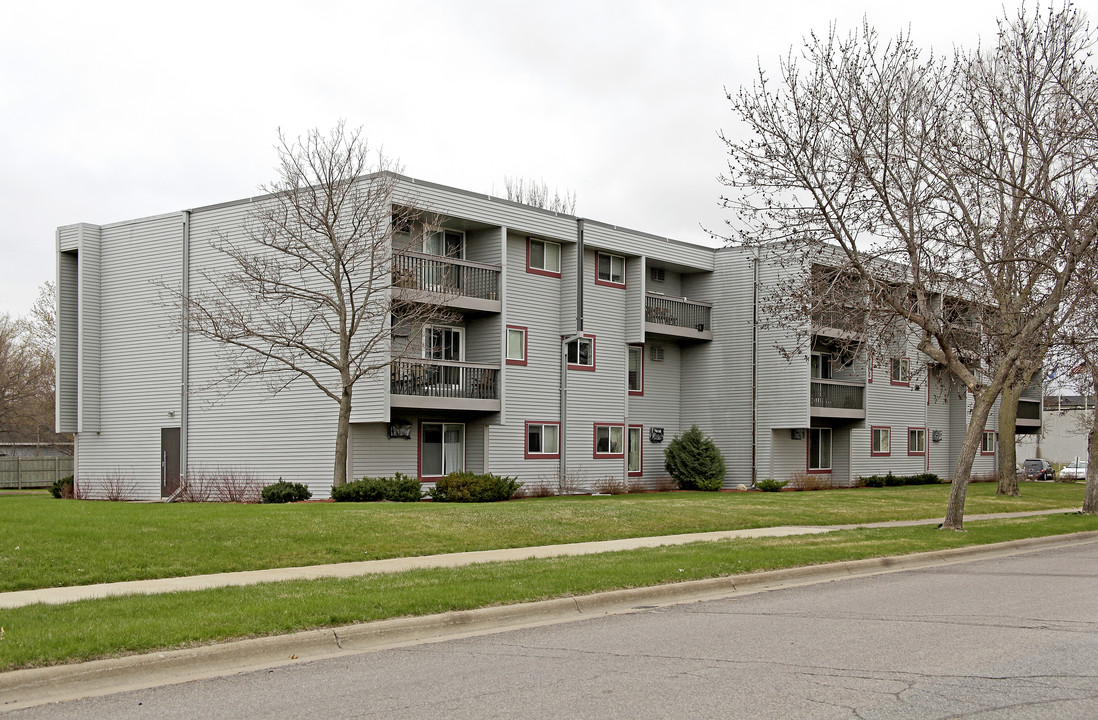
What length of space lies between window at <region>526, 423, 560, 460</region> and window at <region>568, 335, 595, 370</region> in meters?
2.21

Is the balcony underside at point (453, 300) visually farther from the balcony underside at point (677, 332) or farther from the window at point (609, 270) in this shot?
the balcony underside at point (677, 332)

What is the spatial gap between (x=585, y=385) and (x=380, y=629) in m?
26.0

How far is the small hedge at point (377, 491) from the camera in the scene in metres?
26.8

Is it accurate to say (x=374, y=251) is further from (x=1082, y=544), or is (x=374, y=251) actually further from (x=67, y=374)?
(x=1082, y=544)


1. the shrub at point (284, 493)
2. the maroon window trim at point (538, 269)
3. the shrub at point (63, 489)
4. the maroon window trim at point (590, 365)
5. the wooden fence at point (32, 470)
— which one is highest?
the maroon window trim at point (538, 269)

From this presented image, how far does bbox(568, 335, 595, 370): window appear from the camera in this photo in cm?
3522

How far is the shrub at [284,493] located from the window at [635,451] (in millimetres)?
13524

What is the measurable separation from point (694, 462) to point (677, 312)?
18.4 ft

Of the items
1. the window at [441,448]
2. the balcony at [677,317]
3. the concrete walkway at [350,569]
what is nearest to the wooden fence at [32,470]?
the window at [441,448]

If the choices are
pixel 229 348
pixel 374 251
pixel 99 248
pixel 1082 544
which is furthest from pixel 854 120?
pixel 99 248

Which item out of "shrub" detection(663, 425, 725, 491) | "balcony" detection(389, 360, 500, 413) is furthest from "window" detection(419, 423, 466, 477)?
"shrub" detection(663, 425, 725, 491)

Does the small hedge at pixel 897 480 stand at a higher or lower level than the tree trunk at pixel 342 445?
lower

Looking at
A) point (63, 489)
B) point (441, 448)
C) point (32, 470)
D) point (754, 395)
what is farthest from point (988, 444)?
point (32, 470)

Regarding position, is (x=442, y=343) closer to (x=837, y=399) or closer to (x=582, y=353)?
(x=582, y=353)
